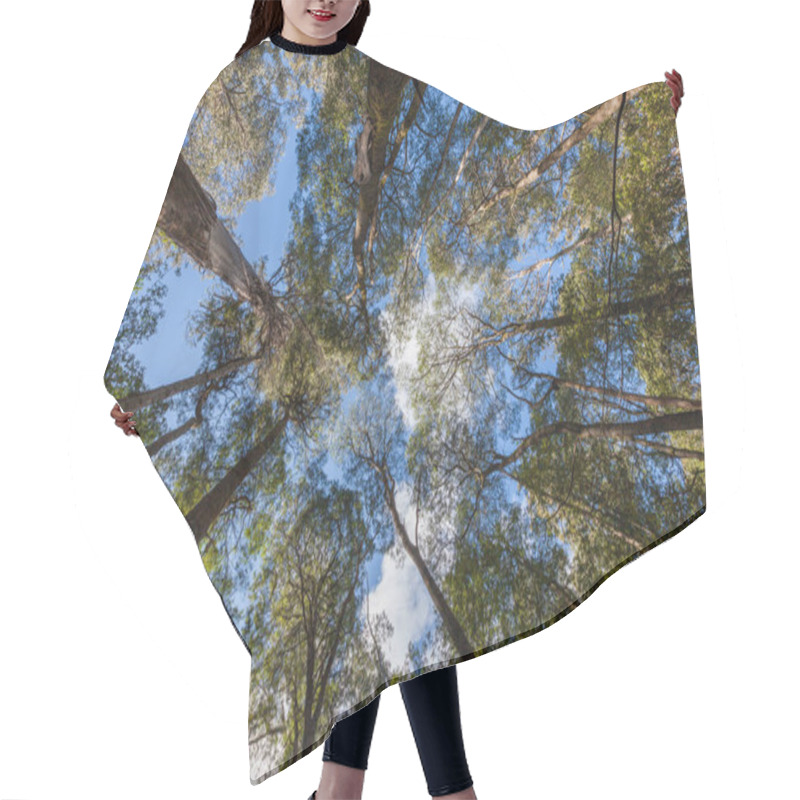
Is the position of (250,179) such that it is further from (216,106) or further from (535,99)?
(535,99)

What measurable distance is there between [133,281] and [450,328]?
58cm

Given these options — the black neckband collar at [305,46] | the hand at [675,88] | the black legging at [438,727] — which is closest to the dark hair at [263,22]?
the black neckband collar at [305,46]

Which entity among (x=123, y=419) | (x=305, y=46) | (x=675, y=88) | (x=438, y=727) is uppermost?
(x=305, y=46)

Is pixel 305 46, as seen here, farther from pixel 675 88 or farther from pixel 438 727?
pixel 438 727

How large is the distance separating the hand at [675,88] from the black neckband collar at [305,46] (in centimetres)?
60

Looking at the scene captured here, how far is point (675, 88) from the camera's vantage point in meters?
3.22

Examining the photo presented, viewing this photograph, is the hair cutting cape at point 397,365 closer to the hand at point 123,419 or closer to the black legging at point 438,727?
the hand at point 123,419

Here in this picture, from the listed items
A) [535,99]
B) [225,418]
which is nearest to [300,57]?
[535,99]

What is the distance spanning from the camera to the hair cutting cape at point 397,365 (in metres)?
3.20

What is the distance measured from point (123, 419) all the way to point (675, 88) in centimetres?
116

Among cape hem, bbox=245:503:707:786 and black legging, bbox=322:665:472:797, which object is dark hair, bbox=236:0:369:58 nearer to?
cape hem, bbox=245:503:707:786

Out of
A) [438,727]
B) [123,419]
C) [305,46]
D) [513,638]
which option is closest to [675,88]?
[305,46]

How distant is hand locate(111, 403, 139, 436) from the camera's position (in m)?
3.21

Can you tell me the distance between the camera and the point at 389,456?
129 inches
